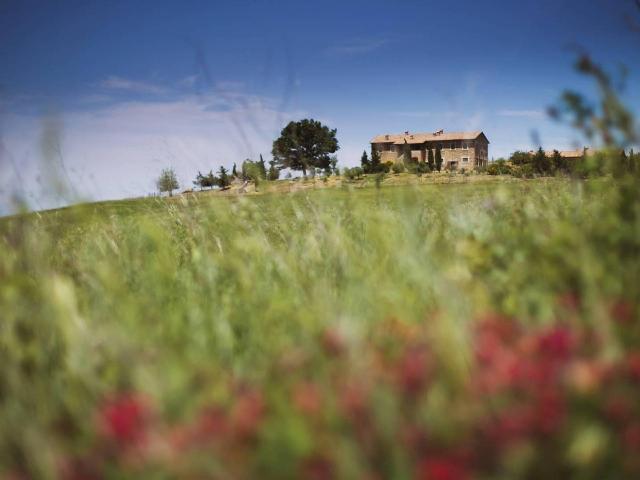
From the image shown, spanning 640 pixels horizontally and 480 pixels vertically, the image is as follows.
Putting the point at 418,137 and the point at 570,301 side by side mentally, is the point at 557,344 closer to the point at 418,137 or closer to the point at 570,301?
the point at 570,301

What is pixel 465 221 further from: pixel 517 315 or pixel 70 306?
pixel 70 306

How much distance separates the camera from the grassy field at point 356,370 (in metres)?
1.64

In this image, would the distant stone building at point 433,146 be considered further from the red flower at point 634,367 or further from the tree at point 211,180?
the red flower at point 634,367

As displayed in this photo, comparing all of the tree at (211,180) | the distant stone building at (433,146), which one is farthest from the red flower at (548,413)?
the distant stone building at (433,146)

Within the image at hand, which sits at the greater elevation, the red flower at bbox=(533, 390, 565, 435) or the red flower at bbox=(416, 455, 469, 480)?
the red flower at bbox=(533, 390, 565, 435)

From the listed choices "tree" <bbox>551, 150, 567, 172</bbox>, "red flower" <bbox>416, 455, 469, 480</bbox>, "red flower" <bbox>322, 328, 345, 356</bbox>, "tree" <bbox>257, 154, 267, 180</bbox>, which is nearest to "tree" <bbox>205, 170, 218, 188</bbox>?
"tree" <bbox>257, 154, 267, 180</bbox>

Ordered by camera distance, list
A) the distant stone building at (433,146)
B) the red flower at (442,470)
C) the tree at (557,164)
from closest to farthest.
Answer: the red flower at (442,470)
the tree at (557,164)
the distant stone building at (433,146)

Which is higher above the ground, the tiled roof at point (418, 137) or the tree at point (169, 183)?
the tiled roof at point (418, 137)

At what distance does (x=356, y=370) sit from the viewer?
1804mm

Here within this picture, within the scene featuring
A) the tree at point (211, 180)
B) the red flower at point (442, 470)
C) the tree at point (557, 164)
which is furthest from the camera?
the tree at point (557, 164)

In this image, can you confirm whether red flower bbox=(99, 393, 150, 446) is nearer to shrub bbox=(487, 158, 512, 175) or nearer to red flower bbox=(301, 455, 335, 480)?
red flower bbox=(301, 455, 335, 480)

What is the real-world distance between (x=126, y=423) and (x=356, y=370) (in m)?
0.84

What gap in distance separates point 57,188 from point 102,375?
2.10 metres

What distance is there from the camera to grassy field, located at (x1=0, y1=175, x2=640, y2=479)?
1645 mm
